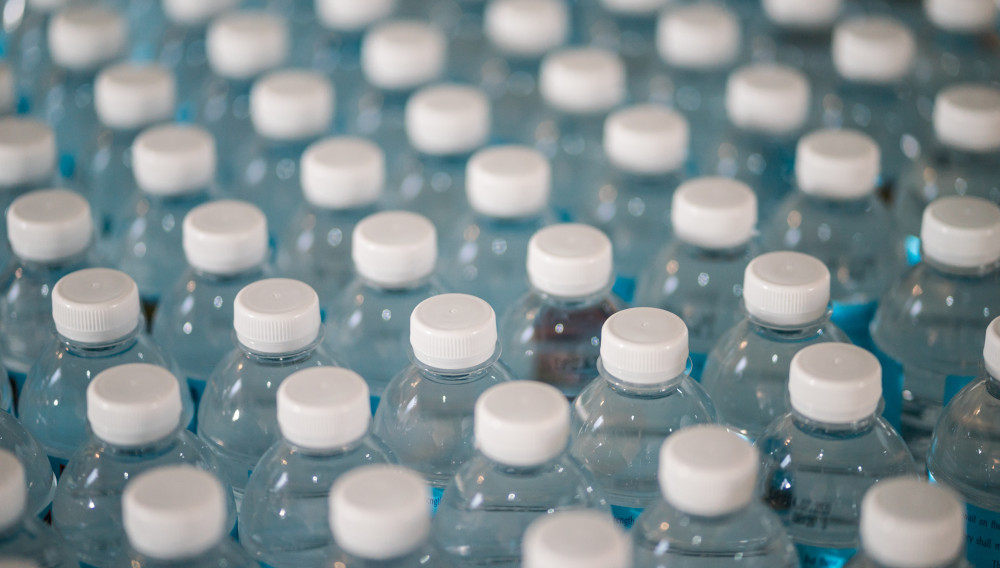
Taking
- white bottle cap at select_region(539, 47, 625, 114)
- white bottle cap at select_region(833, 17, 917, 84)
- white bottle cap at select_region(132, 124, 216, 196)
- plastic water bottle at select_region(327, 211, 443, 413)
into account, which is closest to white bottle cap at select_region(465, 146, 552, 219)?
plastic water bottle at select_region(327, 211, 443, 413)

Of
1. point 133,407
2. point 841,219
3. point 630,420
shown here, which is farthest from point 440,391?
point 841,219

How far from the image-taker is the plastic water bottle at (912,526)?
840 mm

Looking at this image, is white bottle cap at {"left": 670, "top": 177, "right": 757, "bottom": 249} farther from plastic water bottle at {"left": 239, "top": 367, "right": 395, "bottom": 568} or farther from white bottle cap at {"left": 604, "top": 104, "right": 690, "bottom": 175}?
plastic water bottle at {"left": 239, "top": 367, "right": 395, "bottom": 568}

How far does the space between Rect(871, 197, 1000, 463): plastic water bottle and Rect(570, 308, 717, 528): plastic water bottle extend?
0.32 metres

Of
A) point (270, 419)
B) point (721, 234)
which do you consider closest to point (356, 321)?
point (270, 419)

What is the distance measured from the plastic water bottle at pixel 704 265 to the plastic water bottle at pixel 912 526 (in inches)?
17.4

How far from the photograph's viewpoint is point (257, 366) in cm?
117

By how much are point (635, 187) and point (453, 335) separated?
1.84ft

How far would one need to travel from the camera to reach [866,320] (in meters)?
1.36

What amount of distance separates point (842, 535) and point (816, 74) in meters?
1.10

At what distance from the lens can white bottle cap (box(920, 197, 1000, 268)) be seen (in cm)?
120

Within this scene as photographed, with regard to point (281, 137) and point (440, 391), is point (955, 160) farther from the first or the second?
point (281, 137)

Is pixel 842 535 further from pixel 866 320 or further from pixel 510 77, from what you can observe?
pixel 510 77

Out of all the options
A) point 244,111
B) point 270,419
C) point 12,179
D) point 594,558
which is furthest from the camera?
point 244,111
